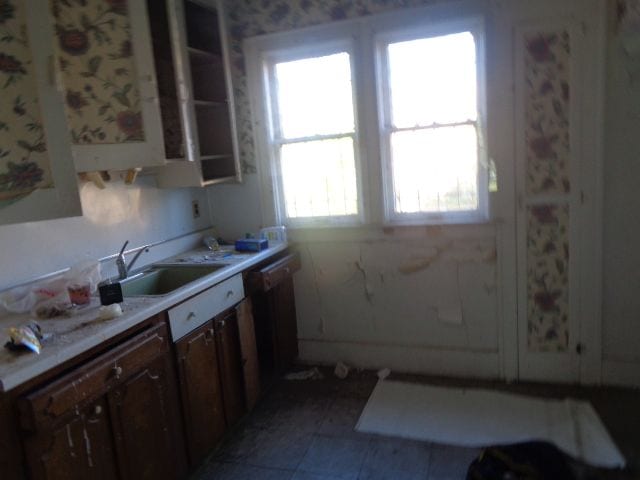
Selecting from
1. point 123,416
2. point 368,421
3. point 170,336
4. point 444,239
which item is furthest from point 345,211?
point 123,416

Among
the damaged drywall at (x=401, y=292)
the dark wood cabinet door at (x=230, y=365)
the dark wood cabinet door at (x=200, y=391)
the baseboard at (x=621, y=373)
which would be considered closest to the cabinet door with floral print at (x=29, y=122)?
the dark wood cabinet door at (x=200, y=391)

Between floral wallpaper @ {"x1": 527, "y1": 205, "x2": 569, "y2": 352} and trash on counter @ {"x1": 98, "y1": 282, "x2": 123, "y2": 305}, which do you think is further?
floral wallpaper @ {"x1": 527, "y1": 205, "x2": 569, "y2": 352}

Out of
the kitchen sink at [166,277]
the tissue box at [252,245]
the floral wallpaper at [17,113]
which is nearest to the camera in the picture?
the floral wallpaper at [17,113]

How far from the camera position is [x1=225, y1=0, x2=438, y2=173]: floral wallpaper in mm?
2822

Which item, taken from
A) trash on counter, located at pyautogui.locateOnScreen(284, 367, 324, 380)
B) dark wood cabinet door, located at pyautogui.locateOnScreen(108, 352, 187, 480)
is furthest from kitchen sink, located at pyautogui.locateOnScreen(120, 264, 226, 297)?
trash on counter, located at pyautogui.locateOnScreen(284, 367, 324, 380)

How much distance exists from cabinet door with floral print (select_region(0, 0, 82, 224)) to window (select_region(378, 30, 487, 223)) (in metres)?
1.80

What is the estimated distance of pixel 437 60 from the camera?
9.11 ft

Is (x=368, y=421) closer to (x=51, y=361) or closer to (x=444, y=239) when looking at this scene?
(x=444, y=239)

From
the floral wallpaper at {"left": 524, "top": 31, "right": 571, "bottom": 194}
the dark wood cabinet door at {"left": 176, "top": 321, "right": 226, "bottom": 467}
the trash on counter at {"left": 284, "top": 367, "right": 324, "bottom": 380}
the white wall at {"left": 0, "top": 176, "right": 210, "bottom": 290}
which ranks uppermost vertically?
the floral wallpaper at {"left": 524, "top": 31, "right": 571, "bottom": 194}

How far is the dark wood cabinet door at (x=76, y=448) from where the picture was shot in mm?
1444

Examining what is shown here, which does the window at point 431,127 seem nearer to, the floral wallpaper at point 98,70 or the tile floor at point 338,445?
the tile floor at point 338,445

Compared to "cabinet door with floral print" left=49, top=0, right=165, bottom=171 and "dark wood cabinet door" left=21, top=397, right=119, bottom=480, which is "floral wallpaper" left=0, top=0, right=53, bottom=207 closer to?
"cabinet door with floral print" left=49, top=0, right=165, bottom=171

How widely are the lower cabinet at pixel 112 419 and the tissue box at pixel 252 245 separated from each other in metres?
0.98

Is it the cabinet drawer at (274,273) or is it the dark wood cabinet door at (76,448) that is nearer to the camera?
the dark wood cabinet door at (76,448)
